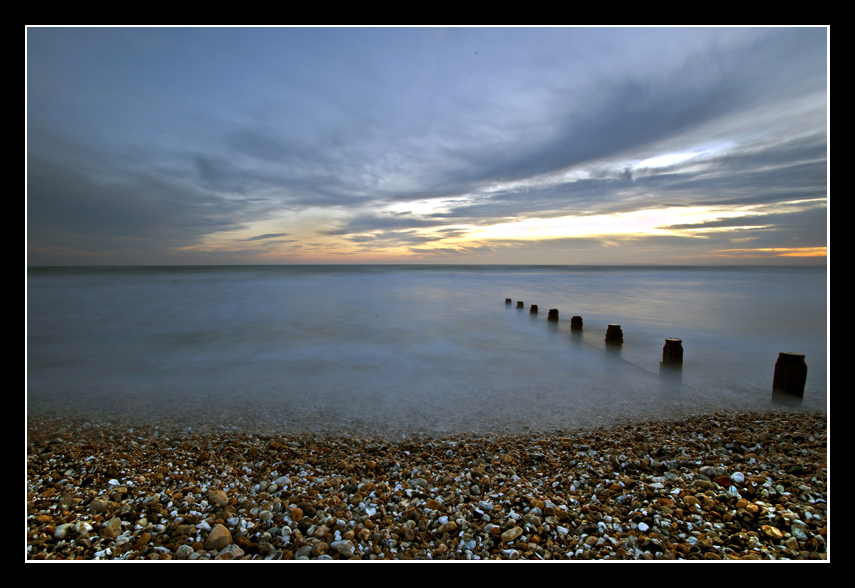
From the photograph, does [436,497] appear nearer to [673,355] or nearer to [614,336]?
[673,355]

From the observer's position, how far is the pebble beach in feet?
7.77

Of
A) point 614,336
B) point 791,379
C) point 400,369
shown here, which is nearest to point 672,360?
point 791,379

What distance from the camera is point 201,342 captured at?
32.4 ft

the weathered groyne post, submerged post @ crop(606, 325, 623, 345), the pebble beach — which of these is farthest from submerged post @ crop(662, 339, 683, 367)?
the pebble beach

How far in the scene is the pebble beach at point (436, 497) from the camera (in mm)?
2369

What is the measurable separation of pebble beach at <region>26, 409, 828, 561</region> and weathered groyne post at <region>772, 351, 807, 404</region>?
4.62ft

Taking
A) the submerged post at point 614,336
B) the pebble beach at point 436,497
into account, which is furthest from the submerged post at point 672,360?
the pebble beach at point 436,497

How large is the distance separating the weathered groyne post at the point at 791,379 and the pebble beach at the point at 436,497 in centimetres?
141

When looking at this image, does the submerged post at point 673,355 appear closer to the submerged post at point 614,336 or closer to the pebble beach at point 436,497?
the submerged post at point 614,336

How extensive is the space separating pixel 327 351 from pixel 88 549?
6.45 meters
